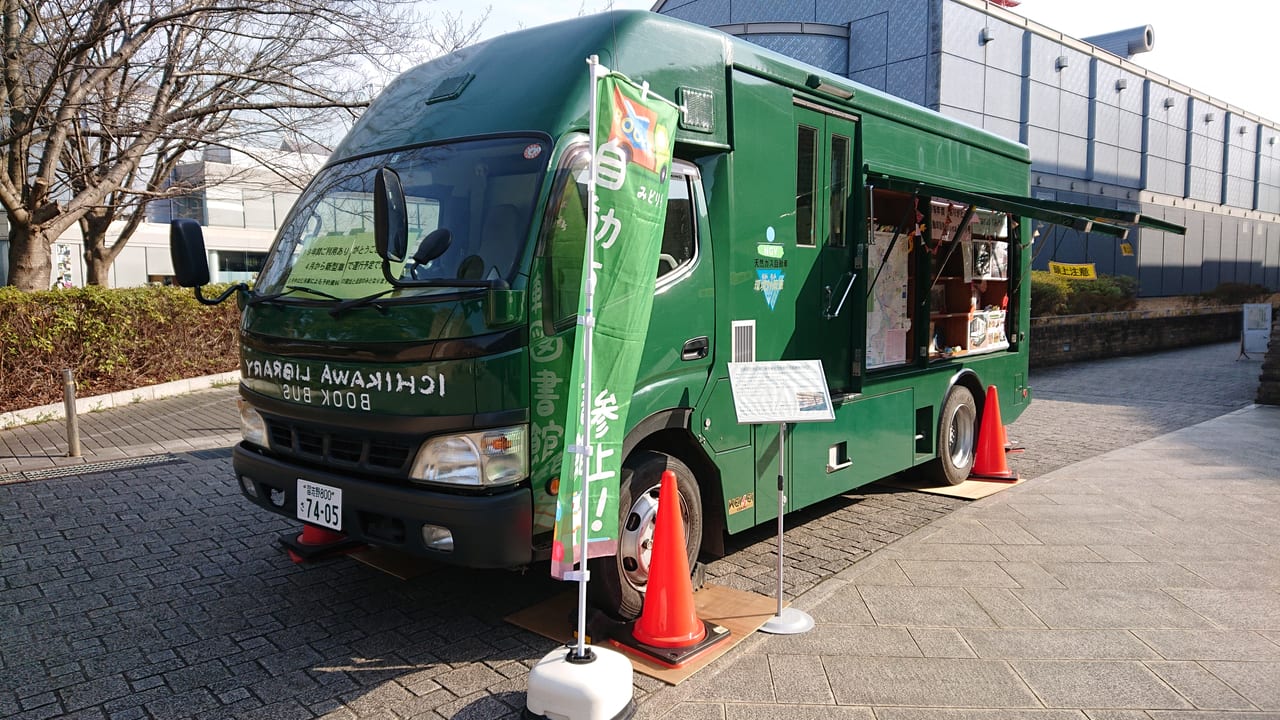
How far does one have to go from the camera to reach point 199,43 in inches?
Result: 469

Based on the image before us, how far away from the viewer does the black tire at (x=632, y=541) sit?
4023mm

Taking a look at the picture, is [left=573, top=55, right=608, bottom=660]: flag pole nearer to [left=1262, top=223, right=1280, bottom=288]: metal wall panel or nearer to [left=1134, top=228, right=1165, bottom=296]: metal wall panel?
[left=1134, top=228, right=1165, bottom=296]: metal wall panel

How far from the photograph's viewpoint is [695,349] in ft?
14.5

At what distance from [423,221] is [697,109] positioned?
5.16 feet

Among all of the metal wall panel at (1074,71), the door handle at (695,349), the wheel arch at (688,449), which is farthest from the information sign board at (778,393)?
the metal wall panel at (1074,71)

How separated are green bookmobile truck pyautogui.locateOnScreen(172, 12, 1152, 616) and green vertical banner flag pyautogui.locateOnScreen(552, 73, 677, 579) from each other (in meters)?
0.15

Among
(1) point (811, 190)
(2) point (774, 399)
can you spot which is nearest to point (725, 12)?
(1) point (811, 190)

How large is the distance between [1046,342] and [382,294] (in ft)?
54.4

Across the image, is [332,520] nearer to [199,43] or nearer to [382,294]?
[382,294]

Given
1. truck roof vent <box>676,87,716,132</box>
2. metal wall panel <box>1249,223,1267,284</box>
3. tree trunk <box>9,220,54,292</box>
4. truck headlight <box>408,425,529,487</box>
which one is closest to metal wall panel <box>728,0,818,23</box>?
tree trunk <box>9,220,54,292</box>

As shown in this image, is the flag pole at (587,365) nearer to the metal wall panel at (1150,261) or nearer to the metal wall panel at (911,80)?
the metal wall panel at (911,80)

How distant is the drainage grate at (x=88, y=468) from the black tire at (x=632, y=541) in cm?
567

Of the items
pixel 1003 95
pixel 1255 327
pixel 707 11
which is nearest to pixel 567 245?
pixel 1003 95

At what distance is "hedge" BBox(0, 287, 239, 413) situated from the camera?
9523 mm
